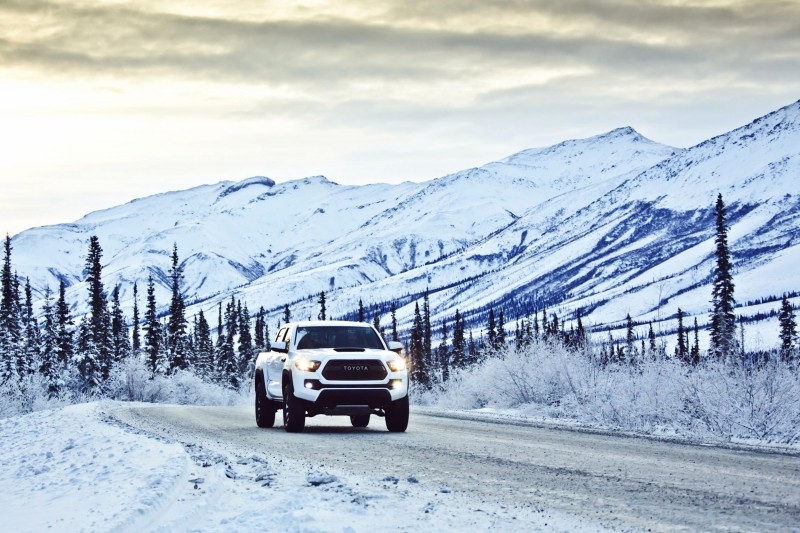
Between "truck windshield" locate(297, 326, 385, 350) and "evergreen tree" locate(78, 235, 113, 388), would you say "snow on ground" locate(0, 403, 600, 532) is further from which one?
"evergreen tree" locate(78, 235, 113, 388)

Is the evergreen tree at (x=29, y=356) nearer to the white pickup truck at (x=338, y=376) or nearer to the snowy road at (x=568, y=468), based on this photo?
the white pickup truck at (x=338, y=376)

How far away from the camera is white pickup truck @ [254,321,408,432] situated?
18344 millimetres

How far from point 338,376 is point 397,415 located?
1614 mm

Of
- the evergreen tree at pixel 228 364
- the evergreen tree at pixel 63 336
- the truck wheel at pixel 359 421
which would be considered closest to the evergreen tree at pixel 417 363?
the evergreen tree at pixel 228 364

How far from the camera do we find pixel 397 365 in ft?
61.6

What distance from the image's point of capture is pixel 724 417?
18.4m

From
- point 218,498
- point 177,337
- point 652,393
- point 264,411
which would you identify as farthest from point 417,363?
point 218,498

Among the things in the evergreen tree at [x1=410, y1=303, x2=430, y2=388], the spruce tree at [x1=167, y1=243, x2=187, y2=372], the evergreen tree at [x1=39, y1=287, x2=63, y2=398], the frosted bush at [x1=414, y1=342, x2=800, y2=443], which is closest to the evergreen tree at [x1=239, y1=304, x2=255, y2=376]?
the spruce tree at [x1=167, y1=243, x2=187, y2=372]

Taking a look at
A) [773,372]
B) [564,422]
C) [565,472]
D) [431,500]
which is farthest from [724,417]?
[431,500]

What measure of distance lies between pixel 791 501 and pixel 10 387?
169 feet

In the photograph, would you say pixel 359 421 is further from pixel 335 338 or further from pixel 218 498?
pixel 218 498

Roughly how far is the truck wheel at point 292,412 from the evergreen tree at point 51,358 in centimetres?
4689

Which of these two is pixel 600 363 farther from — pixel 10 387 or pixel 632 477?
pixel 10 387

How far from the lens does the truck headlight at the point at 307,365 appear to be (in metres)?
18.4
